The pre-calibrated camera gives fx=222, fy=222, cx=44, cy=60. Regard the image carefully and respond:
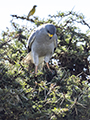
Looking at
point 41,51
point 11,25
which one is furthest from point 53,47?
point 11,25

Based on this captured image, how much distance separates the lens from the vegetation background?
370 centimetres

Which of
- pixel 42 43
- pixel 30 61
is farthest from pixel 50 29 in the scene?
pixel 30 61

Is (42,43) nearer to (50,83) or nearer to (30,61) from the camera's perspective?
(30,61)

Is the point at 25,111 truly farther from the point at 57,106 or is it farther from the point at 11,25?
the point at 11,25

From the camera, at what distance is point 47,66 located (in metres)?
Answer: 5.21

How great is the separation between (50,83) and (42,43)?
1389 mm

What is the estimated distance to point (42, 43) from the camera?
539cm

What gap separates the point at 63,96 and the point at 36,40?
195 centimetres

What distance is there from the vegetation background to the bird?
0.16m

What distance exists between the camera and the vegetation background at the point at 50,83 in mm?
3703

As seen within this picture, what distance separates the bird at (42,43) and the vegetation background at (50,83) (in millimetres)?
165

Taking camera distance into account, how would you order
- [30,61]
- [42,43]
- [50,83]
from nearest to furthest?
[50,83], [42,43], [30,61]

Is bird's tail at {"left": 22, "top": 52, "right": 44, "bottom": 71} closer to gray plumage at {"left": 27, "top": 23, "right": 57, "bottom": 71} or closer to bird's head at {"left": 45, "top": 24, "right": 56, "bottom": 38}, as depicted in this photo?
gray plumage at {"left": 27, "top": 23, "right": 57, "bottom": 71}

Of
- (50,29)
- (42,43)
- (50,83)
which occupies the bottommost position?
(50,83)
